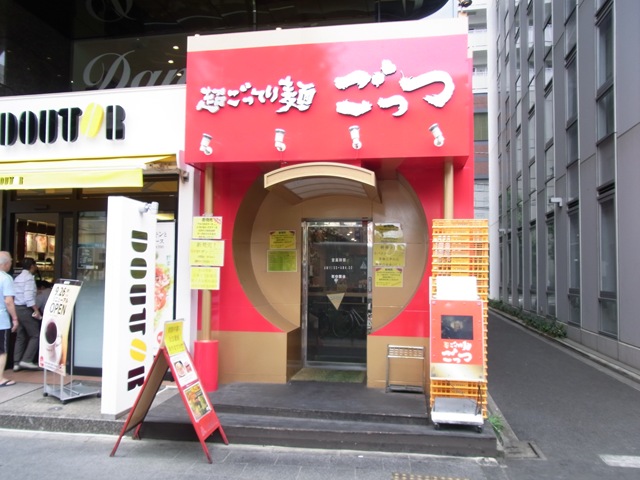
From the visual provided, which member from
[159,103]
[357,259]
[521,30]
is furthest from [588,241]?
[521,30]

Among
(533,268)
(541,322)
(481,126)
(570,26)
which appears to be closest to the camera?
(570,26)

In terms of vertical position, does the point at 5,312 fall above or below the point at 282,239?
below

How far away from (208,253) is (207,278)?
32cm

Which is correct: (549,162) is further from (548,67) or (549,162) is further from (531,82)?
(531,82)

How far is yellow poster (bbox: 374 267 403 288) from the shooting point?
6891mm

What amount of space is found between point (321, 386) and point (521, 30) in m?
18.2

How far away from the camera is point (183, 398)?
177 inches

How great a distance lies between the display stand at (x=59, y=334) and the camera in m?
5.93

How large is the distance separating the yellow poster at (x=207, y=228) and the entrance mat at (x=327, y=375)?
2.28 metres

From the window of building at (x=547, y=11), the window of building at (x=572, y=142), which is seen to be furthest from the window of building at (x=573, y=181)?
the window of building at (x=547, y=11)

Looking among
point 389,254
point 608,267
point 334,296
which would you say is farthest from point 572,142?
point 334,296

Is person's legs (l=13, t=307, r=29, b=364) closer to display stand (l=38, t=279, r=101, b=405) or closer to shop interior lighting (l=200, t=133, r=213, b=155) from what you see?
display stand (l=38, t=279, r=101, b=405)

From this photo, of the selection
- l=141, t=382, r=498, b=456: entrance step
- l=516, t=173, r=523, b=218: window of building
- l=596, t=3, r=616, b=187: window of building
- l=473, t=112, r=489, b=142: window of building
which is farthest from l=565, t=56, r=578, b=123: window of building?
l=473, t=112, r=489, b=142: window of building

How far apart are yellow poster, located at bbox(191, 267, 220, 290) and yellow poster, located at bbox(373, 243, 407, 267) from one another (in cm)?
225
